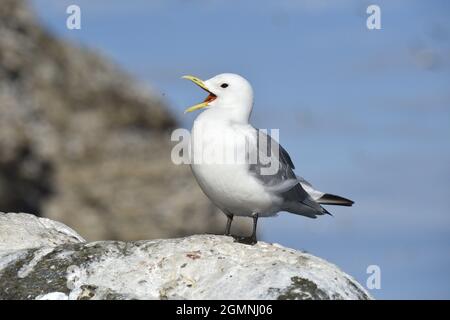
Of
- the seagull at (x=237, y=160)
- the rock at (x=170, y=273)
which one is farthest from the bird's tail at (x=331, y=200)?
the rock at (x=170, y=273)

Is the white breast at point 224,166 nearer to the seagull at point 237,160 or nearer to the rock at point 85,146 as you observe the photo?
the seagull at point 237,160

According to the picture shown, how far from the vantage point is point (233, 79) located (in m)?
12.0

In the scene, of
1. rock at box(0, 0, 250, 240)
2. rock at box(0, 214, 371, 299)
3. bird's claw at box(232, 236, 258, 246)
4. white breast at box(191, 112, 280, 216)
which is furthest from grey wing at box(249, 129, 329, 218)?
rock at box(0, 0, 250, 240)

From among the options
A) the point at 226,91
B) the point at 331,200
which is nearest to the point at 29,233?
the point at 226,91

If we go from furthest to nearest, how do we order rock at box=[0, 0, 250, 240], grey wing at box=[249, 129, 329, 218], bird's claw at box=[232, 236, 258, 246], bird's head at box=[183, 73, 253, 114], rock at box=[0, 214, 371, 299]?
rock at box=[0, 0, 250, 240] → bird's head at box=[183, 73, 253, 114] → grey wing at box=[249, 129, 329, 218] → bird's claw at box=[232, 236, 258, 246] → rock at box=[0, 214, 371, 299]

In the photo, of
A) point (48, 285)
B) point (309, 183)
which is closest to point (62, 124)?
point (309, 183)

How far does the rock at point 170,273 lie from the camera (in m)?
10.1

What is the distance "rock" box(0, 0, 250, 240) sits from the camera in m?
28.6

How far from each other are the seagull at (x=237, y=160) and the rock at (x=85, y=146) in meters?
16.6

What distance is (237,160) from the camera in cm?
1141

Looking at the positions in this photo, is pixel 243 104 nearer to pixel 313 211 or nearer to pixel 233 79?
pixel 233 79

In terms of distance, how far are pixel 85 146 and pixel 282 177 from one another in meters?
21.2

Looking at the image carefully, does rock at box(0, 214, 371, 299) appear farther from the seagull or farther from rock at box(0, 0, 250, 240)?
rock at box(0, 0, 250, 240)

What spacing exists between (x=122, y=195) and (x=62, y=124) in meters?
3.90
